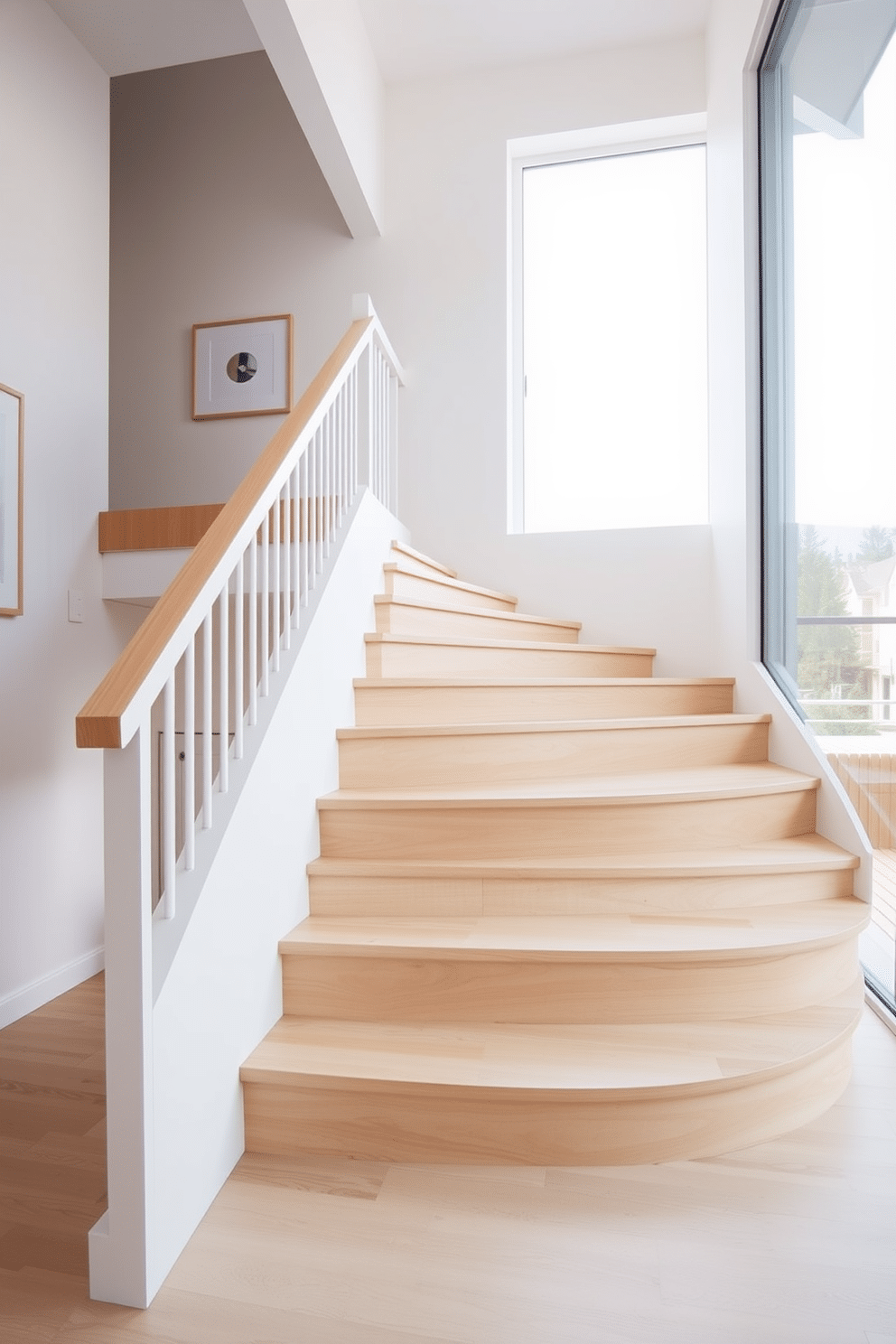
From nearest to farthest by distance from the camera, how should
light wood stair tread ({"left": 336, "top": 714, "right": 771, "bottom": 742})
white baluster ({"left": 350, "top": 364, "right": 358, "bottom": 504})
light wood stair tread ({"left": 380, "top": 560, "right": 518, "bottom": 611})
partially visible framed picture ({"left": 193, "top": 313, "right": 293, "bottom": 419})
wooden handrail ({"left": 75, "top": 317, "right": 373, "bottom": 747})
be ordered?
wooden handrail ({"left": 75, "top": 317, "right": 373, "bottom": 747})
light wood stair tread ({"left": 336, "top": 714, "right": 771, "bottom": 742})
white baluster ({"left": 350, "top": 364, "right": 358, "bottom": 504})
light wood stair tread ({"left": 380, "top": 560, "right": 518, "bottom": 611})
partially visible framed picture ({"left": 193, "top": 313, "right": 293, "bottom": 419})

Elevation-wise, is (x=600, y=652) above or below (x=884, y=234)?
below

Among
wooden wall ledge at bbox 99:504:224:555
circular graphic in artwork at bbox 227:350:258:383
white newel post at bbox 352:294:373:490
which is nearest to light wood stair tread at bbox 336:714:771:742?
white newel post at bbox 352:294:373:490

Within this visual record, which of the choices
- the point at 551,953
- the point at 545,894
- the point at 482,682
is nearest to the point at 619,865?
the point at 545,894

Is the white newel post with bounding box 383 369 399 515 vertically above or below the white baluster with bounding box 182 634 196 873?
above

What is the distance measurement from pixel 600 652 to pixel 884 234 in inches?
68.8

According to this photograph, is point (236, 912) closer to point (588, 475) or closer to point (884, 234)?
point (884, 234)

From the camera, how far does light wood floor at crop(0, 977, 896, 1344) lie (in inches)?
46.6

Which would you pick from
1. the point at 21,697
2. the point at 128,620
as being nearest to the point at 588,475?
the point at 128,620

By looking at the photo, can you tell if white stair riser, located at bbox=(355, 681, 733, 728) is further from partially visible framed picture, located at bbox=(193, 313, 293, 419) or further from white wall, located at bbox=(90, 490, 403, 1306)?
partially visible framed picture, located at bbox=(193, 313, 293, 419)

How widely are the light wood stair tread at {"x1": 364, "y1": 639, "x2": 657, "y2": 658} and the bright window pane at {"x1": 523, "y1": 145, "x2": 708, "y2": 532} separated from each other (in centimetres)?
81

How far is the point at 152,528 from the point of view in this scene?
9.57ft

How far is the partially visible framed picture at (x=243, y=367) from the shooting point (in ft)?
12.9

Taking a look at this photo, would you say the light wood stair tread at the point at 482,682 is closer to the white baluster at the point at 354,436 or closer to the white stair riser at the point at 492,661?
the white stair riser at the point at 492,661

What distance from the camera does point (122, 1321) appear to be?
120 centimetres
